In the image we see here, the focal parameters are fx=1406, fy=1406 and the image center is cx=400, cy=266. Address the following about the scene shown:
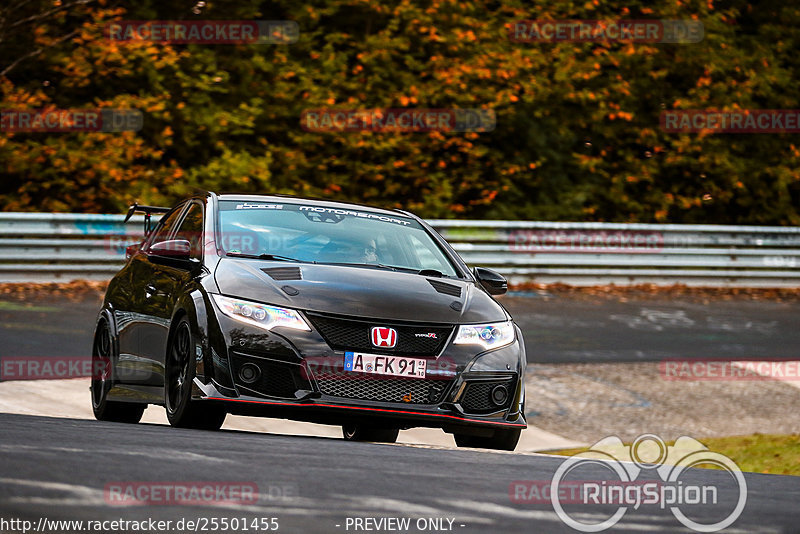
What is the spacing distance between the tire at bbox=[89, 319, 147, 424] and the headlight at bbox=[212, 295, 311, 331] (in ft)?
6.18

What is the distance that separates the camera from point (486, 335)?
7.77m

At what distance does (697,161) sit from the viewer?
86.4 feet

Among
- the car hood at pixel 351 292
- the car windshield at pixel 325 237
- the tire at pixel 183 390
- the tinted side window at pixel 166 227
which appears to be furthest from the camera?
the tinted side window at pixel 166 227

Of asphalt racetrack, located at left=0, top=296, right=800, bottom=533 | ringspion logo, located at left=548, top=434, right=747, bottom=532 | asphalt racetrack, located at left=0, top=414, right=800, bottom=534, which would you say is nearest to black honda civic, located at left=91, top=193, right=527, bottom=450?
asphalt racetrack, located at left=0, top=296, right=800, bottom=533

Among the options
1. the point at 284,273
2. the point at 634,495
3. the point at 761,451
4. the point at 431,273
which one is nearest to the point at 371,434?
the point at 431,273

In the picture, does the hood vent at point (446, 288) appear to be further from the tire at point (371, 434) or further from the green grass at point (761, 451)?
the green grass at point (761, 451)

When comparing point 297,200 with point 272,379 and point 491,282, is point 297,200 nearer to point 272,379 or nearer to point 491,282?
point 491,282

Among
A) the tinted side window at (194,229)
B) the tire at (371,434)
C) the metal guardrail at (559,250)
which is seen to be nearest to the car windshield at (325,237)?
the tinted side window at (194,229)

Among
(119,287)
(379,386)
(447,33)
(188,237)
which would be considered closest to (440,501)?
(379,386)

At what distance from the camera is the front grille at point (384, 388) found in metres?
7.36

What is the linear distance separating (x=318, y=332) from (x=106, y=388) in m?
2.51

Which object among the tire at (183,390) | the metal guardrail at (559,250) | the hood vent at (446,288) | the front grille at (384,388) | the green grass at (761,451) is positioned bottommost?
the metal guardrail at (559,250)

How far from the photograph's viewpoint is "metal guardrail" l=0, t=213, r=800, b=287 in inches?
730

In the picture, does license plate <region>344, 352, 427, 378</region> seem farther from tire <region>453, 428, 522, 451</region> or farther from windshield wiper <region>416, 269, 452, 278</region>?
windshield wiper <region>416, 269, 452, 278</region>
